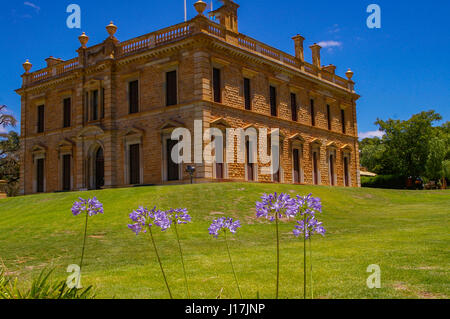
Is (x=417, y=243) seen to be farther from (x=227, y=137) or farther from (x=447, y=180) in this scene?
(x=447, y=180)

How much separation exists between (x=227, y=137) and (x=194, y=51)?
549cm

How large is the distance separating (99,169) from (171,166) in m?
6.98

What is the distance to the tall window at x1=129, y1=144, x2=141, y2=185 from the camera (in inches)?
1128

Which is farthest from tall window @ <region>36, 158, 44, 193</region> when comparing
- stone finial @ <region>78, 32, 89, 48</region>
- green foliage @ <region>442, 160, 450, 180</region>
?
green foliage @ <region>442, 160, 450, 180</region>

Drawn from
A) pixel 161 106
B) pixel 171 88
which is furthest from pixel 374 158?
pixel 161 106

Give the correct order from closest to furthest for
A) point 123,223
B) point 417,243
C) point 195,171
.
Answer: point 417,243 → point 123,223 → point 195,171

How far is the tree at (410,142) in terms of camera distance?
4697cm

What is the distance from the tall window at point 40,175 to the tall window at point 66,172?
2894 mm

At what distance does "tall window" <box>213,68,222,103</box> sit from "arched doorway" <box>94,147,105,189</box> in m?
9.60

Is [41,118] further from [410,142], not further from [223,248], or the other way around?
[410,142]

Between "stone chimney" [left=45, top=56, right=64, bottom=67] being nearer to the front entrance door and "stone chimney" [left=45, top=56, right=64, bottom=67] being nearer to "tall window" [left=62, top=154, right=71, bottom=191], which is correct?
"tall window" [left=62, top=154, right=71, bottom=191]

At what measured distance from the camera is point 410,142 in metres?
47.9

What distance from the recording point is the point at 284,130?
106 feet
